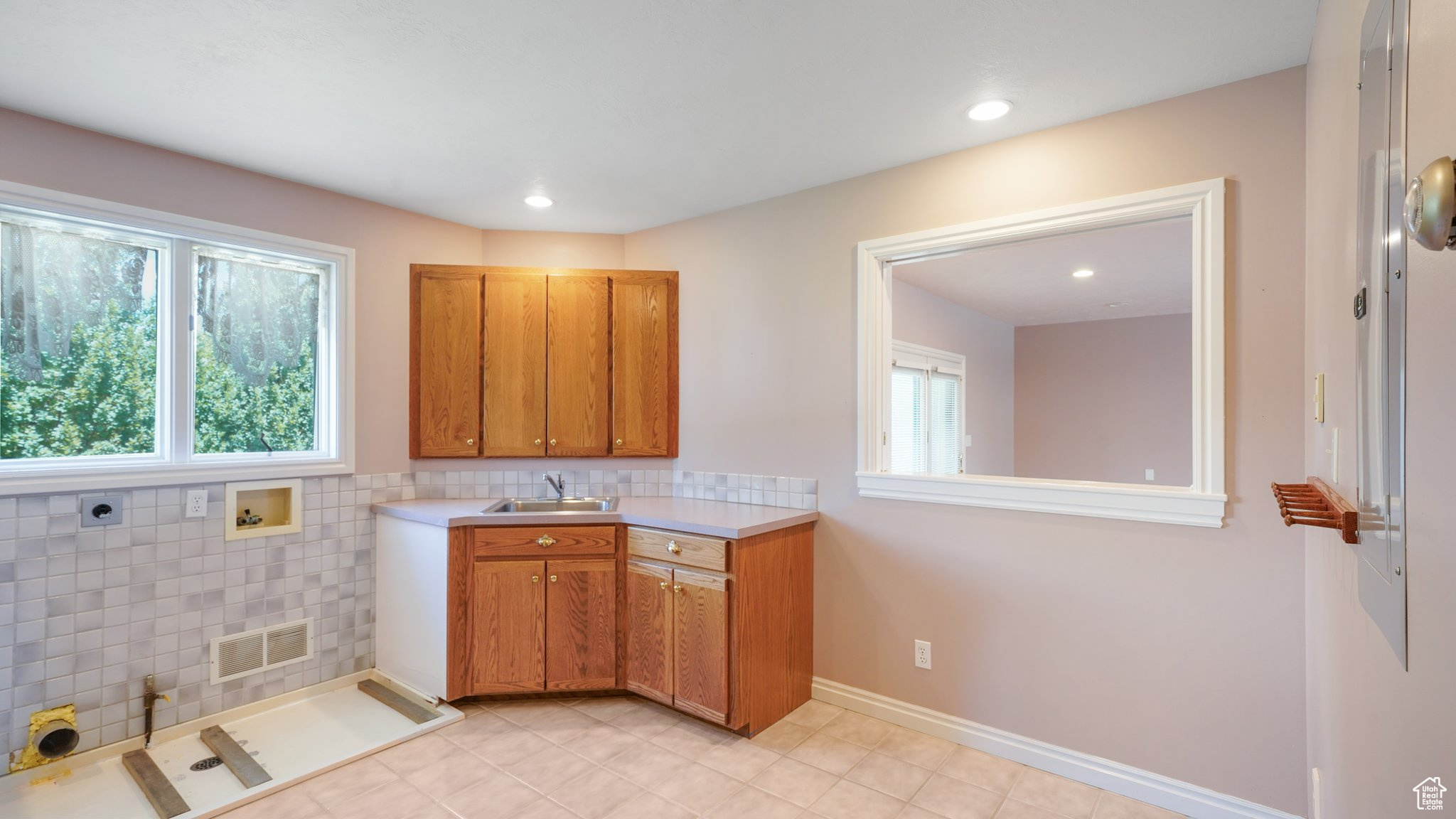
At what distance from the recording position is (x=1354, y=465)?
3.87ft

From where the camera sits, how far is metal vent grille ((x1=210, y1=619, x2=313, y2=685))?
2.85 metres

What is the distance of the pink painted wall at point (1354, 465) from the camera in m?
0.67

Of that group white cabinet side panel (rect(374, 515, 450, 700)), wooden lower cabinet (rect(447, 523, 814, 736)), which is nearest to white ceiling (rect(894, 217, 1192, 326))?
wooden lower cabinet (rect(447, 523, 814, 736))

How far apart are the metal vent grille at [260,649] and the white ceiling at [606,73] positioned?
2083mm

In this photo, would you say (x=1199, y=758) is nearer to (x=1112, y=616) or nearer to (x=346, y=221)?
(x=1112, y=616)

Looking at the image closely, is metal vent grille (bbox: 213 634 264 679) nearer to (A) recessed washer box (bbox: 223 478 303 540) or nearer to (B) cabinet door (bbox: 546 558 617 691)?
(A) recessed washer box (bbox: 223 478 303 540)

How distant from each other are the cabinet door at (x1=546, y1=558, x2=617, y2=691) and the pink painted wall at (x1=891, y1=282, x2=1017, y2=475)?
9.87 feet

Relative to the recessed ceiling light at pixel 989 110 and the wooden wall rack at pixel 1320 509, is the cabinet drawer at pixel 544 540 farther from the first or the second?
the wooden wall rack at pixel 1320 509

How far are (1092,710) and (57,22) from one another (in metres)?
3.89

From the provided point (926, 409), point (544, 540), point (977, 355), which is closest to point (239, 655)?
point (544, 540)

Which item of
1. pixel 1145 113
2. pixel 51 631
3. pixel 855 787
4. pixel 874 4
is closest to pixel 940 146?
pixel 1145 113

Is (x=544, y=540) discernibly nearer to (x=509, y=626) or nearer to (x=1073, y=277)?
(x=509, y=626)

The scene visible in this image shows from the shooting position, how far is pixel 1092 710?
2.37 metres

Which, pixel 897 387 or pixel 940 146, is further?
pixel 897 387
